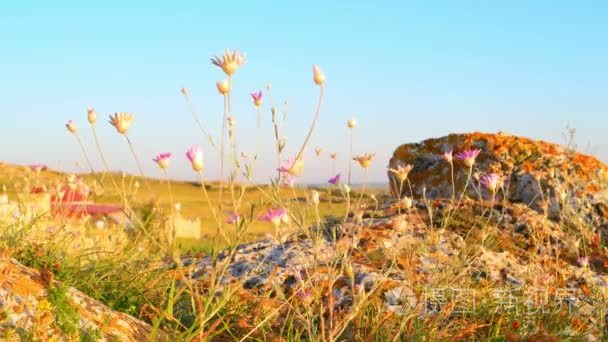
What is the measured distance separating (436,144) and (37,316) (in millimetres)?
7767

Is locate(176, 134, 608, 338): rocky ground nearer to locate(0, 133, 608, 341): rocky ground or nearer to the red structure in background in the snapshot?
locate(0, 133, 608, 341): rocky ground

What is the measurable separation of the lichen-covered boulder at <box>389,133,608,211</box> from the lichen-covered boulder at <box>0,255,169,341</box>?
5.86 m

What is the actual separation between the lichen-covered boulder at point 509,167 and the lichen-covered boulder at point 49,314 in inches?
231

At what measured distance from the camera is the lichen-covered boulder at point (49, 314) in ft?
10.3

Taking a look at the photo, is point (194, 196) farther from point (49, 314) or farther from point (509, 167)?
point (49, 314)

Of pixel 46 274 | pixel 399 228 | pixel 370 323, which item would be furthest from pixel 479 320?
pixel 46 274

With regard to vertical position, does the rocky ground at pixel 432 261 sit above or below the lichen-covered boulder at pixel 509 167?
below

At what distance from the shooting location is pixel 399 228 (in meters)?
3.79

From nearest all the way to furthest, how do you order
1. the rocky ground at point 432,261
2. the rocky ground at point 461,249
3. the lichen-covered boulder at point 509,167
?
the rocky ground at point 432,261 → the rocky ground at point 461,249 → the lichen-covered boulder at point 509,167

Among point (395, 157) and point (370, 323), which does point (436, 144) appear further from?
point (370, 323)

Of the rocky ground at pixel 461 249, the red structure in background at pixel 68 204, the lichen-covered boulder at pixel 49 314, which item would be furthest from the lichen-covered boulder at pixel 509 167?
the lichen-covered boulder at pixel 49 314

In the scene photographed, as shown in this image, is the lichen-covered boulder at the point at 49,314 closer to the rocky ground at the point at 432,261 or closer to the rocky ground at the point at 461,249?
the rocky ground at the point at 432,261

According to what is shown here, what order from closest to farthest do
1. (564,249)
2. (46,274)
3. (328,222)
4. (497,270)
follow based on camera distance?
(46,274) → (497,270) → (328,222) → (564,249)

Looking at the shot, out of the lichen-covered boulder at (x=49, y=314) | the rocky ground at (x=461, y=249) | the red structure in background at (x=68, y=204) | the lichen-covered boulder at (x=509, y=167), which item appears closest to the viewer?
the lichen-covered boulder at (x=49, y=314)
